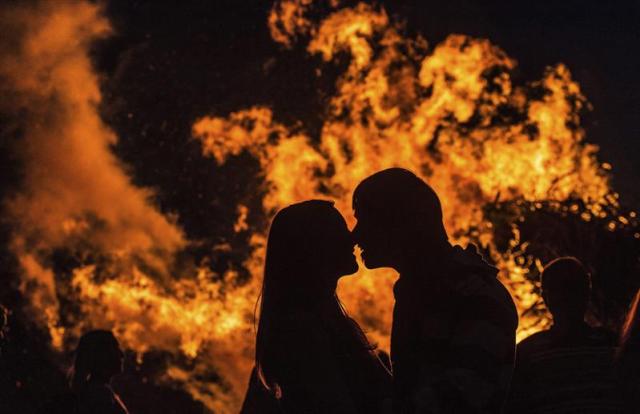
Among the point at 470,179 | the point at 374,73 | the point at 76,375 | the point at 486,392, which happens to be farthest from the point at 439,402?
the point at 374,73

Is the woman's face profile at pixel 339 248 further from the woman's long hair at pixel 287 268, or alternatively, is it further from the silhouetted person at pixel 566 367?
the silhouetted person at pixel 566 367

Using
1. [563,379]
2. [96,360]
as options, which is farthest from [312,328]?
[96,360]

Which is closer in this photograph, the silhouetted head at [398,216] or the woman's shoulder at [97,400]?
the silhouetted head at [398,216]

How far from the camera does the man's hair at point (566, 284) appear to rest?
379 centimetres

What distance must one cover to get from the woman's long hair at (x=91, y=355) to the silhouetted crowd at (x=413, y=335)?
6.69 feet

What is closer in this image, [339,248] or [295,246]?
[295,246]

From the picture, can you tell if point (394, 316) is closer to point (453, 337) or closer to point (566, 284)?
point (453, 337)

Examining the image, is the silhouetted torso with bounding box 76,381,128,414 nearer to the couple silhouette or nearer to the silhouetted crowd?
the silhouetted crowd

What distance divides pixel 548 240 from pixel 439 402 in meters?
8.80

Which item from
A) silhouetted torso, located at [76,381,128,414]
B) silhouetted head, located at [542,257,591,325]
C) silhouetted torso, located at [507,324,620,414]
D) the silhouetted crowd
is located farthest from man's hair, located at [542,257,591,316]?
silhouetted torso, located at [76,381,128,414]

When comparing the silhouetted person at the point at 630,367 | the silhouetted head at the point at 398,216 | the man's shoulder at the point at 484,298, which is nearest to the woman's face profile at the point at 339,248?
the silhouetted head at the point at 398,216

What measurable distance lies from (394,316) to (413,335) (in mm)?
198

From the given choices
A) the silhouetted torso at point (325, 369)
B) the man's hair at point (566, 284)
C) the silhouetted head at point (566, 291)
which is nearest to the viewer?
the silhouetted torso at point (325, 369)

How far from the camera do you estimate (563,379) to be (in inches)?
116
